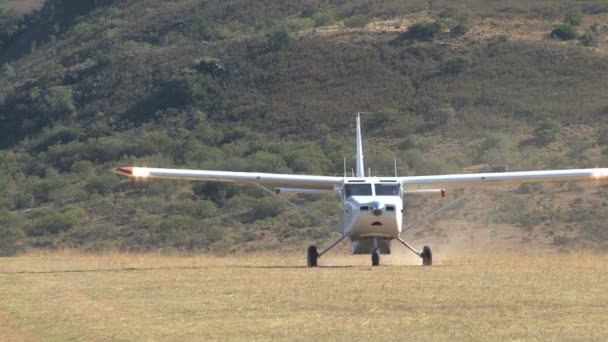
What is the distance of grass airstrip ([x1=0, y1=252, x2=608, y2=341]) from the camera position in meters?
15.6

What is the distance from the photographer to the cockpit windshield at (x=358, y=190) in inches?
1115

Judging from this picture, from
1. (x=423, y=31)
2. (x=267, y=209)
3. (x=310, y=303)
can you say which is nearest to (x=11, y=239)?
(x=267, y=209)

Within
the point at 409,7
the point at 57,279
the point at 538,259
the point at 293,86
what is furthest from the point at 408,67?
the point at 57,279

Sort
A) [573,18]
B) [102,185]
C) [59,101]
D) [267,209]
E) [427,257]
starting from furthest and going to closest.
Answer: [573,18] < [59,101] < [102,185] < [267,209] < [427,257]

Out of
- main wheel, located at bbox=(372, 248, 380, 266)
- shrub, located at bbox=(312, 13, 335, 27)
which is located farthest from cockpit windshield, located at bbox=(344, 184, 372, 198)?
shrub, located at bbox=(312, 13, 335, 27)

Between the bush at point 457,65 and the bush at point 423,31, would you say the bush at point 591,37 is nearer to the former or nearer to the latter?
the bush at point 457,65

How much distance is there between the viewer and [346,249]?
141ft

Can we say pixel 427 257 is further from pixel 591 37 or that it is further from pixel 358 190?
pixel 591 37

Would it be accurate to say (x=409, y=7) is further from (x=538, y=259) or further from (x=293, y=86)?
(x=538, y=259)

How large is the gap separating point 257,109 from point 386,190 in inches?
1678

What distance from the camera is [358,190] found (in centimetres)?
2844

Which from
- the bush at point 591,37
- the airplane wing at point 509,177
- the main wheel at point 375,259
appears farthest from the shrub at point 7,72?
the main wheel at point 375,259

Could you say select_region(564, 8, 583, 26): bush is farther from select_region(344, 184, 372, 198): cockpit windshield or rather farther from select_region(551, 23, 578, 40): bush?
select_region(344, 184, 372, 198): cockpit windshield

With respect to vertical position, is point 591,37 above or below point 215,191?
above
